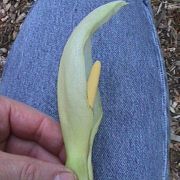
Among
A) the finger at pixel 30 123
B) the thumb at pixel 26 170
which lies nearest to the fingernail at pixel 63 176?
the thumb at pixel 26 170

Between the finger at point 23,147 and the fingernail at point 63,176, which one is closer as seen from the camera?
the fingernail at point 63,176

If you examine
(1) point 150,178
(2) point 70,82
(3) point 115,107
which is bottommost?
(1) point 150,178

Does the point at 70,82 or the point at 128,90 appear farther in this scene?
the point at 128,90

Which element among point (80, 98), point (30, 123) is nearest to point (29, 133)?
point (30, 123)

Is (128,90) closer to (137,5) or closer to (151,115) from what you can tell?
(151,115)

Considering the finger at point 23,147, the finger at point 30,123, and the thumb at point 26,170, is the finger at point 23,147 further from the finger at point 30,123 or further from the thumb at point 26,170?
the thumb at point 26,170

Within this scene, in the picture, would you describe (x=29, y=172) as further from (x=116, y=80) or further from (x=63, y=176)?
(x=116, y=80)

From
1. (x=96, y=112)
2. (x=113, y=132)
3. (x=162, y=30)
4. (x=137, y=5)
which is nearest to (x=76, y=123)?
(x=96, y=112)
